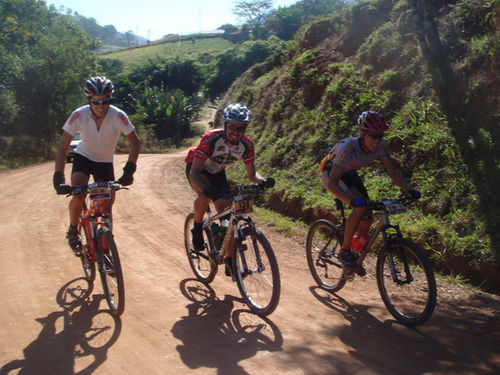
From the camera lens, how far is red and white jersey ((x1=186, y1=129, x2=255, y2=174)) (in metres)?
4.83

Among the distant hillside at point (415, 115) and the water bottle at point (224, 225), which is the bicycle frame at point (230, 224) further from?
the distant hillside at point (415, 115)

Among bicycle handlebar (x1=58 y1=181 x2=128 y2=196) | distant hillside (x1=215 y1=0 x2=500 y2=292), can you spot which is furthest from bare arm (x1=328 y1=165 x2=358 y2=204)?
bicycle handlebar (x1=58 y1=181 x2=128 y2=196)

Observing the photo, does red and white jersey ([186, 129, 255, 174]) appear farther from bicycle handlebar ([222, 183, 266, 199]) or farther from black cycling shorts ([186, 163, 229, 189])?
bicycle handlebar ([222, 183, 266, 199])

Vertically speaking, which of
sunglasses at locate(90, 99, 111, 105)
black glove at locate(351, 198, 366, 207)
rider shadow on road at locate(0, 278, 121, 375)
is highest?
sunglasses at locate(90, 99, 111, 105)

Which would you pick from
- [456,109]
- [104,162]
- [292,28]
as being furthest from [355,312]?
[292,28]

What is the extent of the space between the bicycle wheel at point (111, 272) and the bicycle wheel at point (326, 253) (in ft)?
8.14

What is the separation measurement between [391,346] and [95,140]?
12.6 ft

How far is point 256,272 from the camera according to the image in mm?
4504

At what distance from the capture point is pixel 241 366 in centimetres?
353

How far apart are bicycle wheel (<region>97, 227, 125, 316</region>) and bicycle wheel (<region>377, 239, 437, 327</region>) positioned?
2.73 meters

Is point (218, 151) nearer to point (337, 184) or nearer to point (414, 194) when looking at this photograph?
point (337, 184)

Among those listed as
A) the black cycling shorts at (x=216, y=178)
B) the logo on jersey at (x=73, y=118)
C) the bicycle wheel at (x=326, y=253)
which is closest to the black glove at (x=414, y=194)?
the bicycle wheel at (x=326, y=253)

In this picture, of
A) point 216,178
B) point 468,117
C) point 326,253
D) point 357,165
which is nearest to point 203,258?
point 216,178

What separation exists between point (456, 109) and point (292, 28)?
6042 cm
